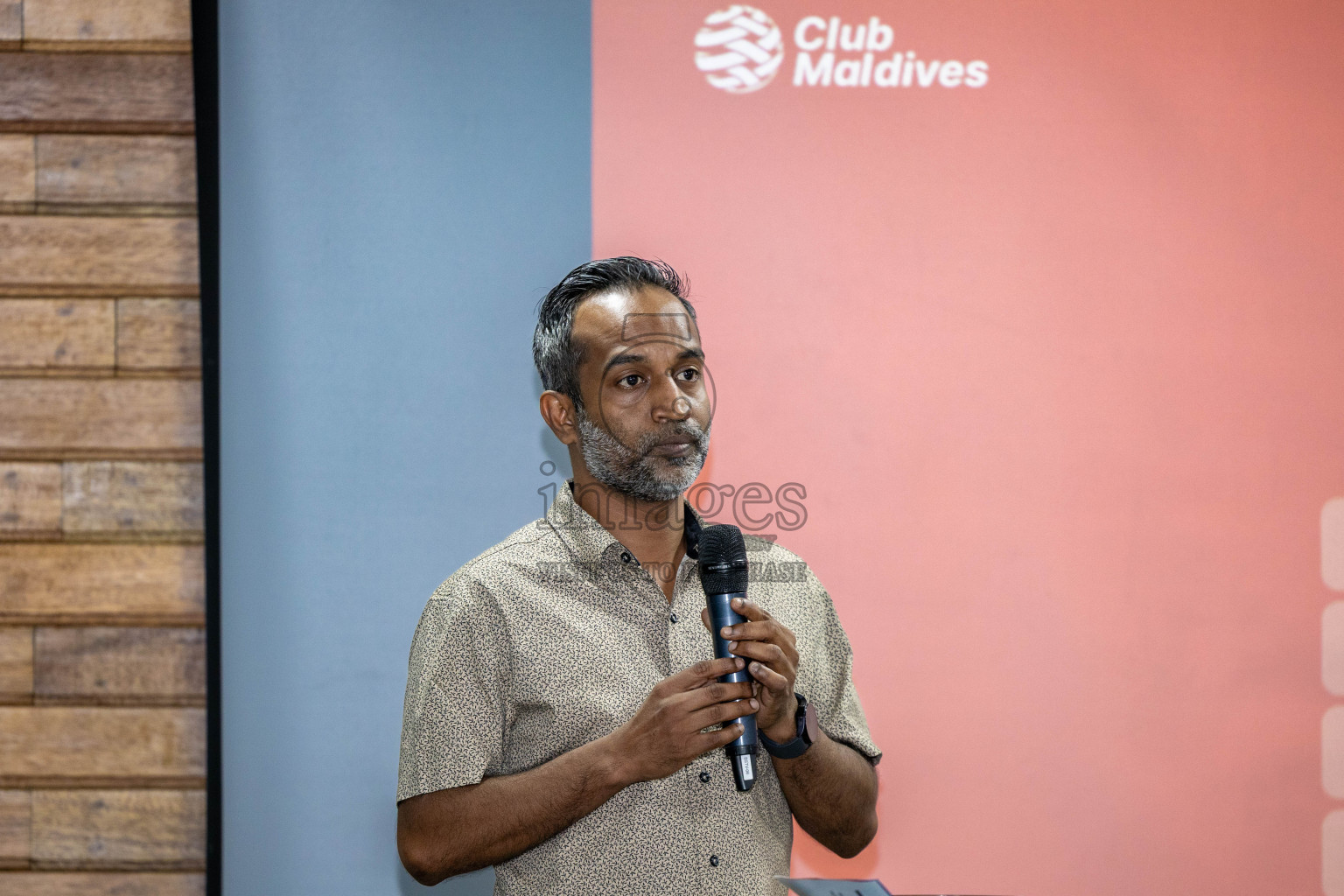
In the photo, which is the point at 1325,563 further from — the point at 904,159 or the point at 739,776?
the point at 739,776

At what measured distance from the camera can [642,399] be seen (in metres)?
1.59

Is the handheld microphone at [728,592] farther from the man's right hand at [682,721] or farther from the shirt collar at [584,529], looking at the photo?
the shirt collar at [584,529]

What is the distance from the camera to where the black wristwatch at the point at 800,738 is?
1.44 meters

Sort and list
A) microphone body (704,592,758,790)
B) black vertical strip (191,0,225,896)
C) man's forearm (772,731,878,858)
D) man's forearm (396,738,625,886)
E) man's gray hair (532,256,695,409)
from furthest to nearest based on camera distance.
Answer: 1. black vertical strip (191,0,225,896)
2. man's gray hair (532,256,695,409)
3. man's forearm (772,731,878,858)
4. man's forearm (396,738,625,886)
5. microphone body (704,592,758,790)

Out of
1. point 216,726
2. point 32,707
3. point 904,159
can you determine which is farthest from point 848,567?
point 32,707

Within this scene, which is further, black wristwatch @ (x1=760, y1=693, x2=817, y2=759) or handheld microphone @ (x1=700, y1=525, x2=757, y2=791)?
black wristwatch @ (x1=760, y1=693, x2=817, y2=759)

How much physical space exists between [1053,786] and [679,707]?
4.42ft

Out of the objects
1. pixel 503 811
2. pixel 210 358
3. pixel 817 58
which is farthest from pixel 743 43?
pixel 503 811

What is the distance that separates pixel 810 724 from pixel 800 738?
0.03 metres

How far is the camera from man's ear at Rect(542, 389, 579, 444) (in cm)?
168

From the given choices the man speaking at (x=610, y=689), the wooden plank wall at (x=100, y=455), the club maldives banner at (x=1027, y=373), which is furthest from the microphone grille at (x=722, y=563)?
the wooden plank wall at (x=100, y=455)

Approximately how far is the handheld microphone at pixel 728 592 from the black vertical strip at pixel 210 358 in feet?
4.49

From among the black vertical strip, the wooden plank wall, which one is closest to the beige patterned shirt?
the black vertical strip

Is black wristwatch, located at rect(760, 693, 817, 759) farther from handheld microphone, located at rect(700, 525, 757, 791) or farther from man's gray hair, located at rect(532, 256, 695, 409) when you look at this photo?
man's gray hair, located at rect(532, 256, 695, 409)
